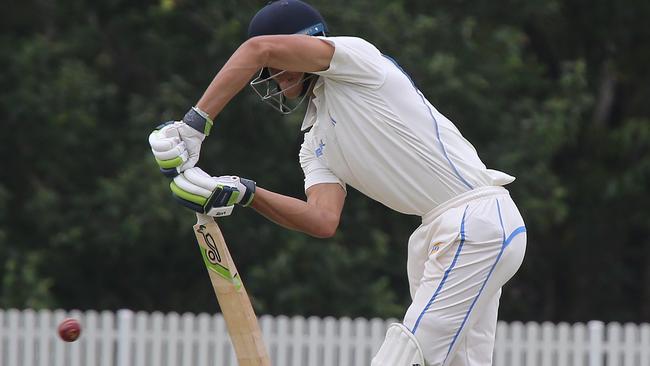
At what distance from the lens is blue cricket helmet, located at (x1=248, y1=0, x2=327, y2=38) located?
3826 millimetres

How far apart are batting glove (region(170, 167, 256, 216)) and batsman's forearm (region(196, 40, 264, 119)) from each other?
0.18m

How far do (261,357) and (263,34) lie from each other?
991 millimetres

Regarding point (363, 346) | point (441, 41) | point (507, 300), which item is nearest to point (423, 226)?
point (363, 346)

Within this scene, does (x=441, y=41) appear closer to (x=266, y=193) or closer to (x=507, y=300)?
(x=507, y=300)

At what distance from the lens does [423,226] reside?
3.96m

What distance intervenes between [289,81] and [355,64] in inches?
10.0

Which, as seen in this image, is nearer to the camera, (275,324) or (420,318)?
(420,318)

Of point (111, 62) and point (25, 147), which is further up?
point (111, 62)

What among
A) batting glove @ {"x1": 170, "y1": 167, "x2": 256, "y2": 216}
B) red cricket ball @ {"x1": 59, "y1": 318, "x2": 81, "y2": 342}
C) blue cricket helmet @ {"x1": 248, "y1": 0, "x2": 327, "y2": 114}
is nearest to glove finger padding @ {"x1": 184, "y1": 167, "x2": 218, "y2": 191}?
batting glove @ {"x1": 170, "y1": 167, "x2": 256, "y2": 216}

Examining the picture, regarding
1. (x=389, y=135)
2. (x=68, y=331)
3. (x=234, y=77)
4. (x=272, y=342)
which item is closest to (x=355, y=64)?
(x=389, y=135)

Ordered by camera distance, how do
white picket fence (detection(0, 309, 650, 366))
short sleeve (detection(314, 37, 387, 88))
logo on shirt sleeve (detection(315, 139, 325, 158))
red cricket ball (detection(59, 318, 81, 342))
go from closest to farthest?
1. short sleeve (detection(314, 37, 387, 88))
2. logo on shirt sleeve (detection(315, 139, 325, 158))
3. red cricket ball (detection(59, 318, 81, 342))
4. white picket fence (detection(0, 309, 650, 366))

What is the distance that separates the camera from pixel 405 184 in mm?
3873

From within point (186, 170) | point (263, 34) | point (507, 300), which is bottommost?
point (186, 170)

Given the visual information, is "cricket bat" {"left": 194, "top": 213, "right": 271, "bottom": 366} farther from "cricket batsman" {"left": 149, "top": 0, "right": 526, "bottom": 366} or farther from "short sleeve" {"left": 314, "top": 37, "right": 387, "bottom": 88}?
"short sleeve" {"left": 314, "top": 37, "right": 387, "bottom": 88}
